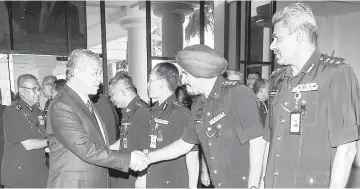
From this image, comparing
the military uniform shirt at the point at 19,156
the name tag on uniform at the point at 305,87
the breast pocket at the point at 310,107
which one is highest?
the name tag on uniform at the point at 305,87

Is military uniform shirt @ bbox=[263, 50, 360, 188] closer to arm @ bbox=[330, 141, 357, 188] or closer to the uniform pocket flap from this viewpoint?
arm @ bbox=[330, 141, 357, 188]

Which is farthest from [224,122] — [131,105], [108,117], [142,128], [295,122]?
[108,117]

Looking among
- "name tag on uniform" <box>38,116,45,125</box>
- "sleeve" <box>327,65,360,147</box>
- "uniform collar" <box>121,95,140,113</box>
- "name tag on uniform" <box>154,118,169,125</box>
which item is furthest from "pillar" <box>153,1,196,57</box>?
"sleeve" <box>327,65,360,147</box>

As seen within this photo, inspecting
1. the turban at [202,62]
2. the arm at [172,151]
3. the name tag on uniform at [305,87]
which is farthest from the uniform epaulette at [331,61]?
the arm at [172,151]

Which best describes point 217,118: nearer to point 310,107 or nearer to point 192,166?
point 310,107

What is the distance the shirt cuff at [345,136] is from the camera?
1.30 metres

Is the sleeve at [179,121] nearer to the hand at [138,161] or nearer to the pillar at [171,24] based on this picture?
the hand at [138,161]

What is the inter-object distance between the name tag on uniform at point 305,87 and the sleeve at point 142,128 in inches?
67.9

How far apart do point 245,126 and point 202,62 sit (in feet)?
1.51

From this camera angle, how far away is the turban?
6.39ft

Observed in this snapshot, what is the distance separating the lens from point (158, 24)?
6527 mm

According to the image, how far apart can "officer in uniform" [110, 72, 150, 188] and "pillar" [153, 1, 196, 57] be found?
3.20 meters

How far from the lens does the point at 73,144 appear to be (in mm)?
1906

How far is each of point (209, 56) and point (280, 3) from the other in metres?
5.57
